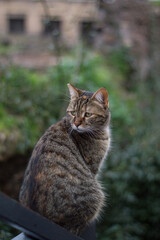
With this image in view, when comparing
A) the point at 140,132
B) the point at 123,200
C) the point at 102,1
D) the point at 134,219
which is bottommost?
the point at 134,219

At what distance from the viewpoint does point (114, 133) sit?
527 cm

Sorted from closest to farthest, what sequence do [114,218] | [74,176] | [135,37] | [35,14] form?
1. [74,176]
2. [114,218]
3. [135,37]
4. [35,14]

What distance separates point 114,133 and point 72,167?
119 inches

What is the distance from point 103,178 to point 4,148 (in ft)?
4.73

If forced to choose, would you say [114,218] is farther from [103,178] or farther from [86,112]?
[86,112]

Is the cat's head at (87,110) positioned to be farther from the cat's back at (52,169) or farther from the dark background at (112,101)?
the dark background at (112,101)

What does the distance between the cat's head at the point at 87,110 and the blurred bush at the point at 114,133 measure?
1.17 m

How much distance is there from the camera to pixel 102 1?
18.5ft

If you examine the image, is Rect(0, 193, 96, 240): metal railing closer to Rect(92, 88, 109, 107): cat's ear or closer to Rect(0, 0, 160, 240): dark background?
Rect(92, 88, 109, 107): cat's ear

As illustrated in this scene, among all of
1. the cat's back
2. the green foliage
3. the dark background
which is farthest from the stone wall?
the cat's back

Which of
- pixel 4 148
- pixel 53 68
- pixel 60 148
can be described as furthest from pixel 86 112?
pixel 53 68

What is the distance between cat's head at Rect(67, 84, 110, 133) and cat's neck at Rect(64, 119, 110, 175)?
0.18ft

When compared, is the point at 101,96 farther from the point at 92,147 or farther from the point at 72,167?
the point at 72,167

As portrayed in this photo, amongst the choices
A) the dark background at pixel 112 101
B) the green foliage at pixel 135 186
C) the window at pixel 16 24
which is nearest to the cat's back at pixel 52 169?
the dark background at pixel 112 101
